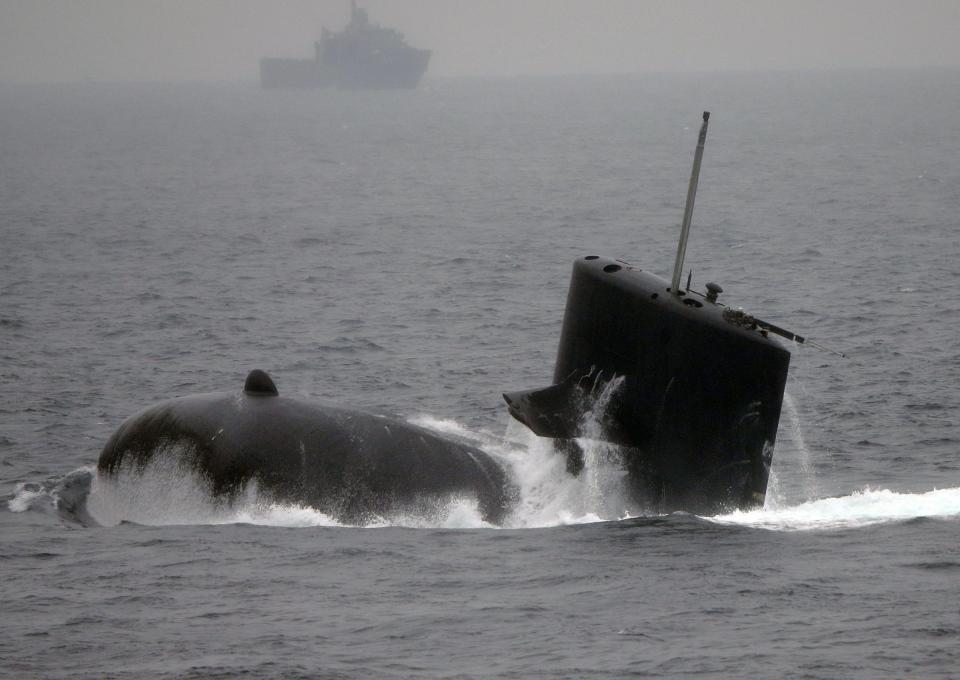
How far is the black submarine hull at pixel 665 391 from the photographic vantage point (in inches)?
703

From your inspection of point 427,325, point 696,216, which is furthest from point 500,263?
point 696,216

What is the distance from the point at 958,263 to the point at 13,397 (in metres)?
32.5

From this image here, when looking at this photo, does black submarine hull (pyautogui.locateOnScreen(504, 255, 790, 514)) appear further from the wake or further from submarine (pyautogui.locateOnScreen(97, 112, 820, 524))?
the wake

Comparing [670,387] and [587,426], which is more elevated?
[670,387]

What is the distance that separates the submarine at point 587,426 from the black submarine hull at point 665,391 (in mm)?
18

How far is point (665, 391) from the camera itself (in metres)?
18.2

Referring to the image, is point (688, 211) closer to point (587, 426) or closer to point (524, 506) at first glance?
point (587, 426)

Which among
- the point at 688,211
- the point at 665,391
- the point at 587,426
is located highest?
the point at 688,211

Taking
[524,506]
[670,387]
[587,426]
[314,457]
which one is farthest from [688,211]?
[314,457]

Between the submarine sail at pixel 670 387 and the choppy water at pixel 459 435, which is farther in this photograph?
the submarine sail at pixel 670 387

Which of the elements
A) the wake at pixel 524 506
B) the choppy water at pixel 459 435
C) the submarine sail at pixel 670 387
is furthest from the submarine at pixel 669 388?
the choppy water at pixel 459 435

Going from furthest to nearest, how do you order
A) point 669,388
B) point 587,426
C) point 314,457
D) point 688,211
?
point 314,457
point 587,426
point 688,211
point 669,388

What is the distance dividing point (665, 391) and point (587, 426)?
4.10ft

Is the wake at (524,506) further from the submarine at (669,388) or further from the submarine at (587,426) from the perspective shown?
the submarine at (669,388)
